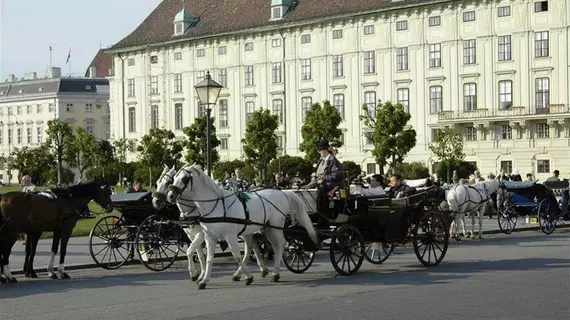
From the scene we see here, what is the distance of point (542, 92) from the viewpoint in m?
70.6

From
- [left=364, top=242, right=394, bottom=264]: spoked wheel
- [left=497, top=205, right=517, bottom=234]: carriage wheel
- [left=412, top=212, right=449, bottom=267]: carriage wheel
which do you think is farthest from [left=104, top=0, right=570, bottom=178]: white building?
[left=412, top=212, right=449, bottom=267]: carriage wheel

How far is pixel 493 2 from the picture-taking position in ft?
237

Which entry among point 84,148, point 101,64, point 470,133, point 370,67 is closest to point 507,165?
point 470,133

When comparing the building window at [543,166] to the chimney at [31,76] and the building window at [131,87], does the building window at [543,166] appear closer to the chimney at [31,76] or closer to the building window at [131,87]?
the building window at [131,87]

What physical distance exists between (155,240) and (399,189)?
5149mm

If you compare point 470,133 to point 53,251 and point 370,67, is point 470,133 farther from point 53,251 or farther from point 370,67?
point 53,251

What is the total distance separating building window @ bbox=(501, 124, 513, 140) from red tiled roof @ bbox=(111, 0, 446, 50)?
10.2 m

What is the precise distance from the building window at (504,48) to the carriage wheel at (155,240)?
55393 millimetres

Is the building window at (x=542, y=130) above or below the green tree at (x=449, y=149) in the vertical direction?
above

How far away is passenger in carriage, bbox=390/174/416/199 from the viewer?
65.7 feet

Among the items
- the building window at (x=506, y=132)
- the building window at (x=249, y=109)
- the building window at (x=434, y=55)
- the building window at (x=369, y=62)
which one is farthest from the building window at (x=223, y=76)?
the building window at (x=506, y=132)

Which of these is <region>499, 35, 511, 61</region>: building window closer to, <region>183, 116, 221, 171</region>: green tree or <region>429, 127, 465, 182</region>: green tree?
<region>429, 127, 465, 182</region>: green tree

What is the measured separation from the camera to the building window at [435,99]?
248 ft

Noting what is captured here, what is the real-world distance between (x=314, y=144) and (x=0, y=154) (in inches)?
3199
